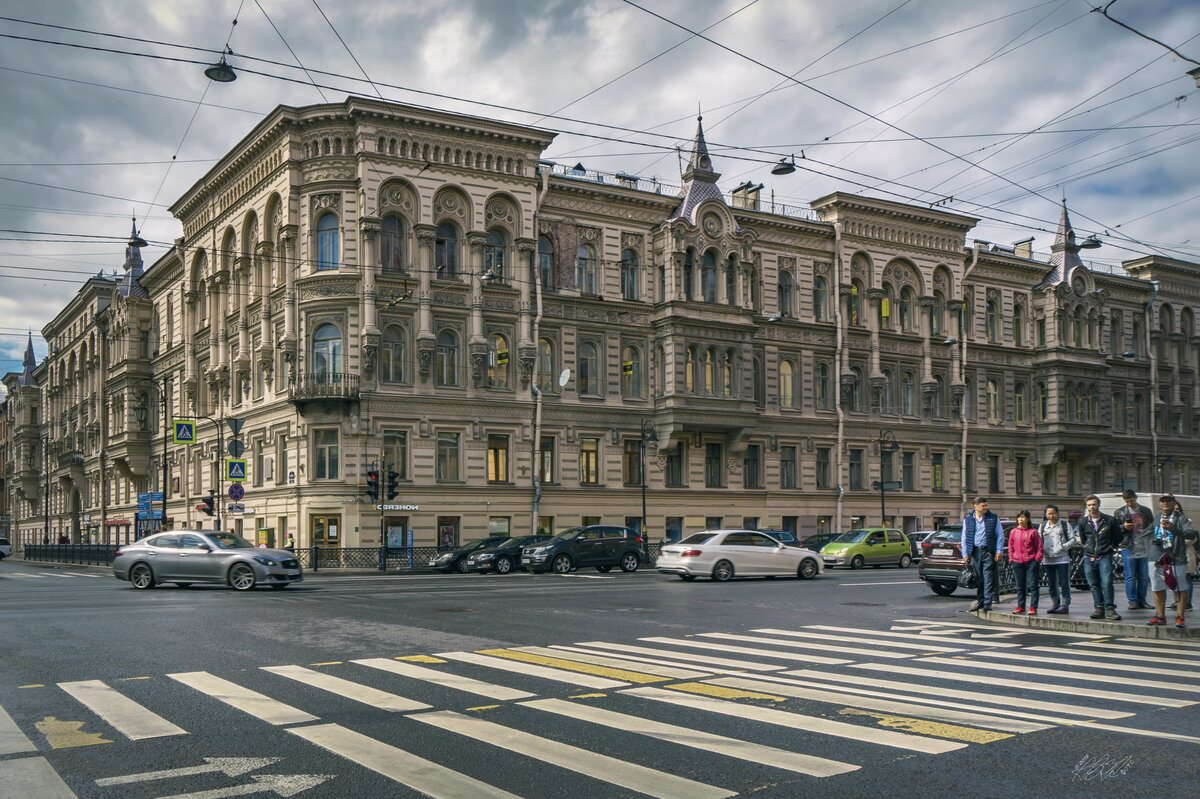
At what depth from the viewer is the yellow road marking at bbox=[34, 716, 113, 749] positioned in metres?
7.89

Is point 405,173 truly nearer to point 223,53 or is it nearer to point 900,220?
point 223,53

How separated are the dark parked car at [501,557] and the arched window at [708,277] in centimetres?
1604

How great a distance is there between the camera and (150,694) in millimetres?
9875

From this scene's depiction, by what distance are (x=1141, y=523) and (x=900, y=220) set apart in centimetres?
3986

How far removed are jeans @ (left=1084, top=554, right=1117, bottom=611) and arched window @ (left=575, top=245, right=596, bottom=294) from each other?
30.9 meters

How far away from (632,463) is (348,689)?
35.8 m

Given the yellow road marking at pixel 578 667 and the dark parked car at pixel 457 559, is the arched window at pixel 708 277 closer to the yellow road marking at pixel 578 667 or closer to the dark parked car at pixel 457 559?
the dark parked car at pixel 457 559

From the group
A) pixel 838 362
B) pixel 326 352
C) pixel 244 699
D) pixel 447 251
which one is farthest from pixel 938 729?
pixel 838 362

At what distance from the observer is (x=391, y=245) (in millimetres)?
40656

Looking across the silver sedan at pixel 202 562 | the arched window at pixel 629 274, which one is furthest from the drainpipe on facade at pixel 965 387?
the silver sedan at pixel 202 562

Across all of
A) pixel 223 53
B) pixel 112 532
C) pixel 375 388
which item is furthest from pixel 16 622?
pixel 112 532

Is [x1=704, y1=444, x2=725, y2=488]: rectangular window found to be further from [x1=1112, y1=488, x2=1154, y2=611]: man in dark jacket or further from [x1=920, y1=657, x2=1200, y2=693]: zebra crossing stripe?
[x1=920, y1=657, x2=1200, y2=693]: zebra crossing stripe

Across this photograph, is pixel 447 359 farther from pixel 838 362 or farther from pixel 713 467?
pixel 838 362

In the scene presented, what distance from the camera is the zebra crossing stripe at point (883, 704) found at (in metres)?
8.28
